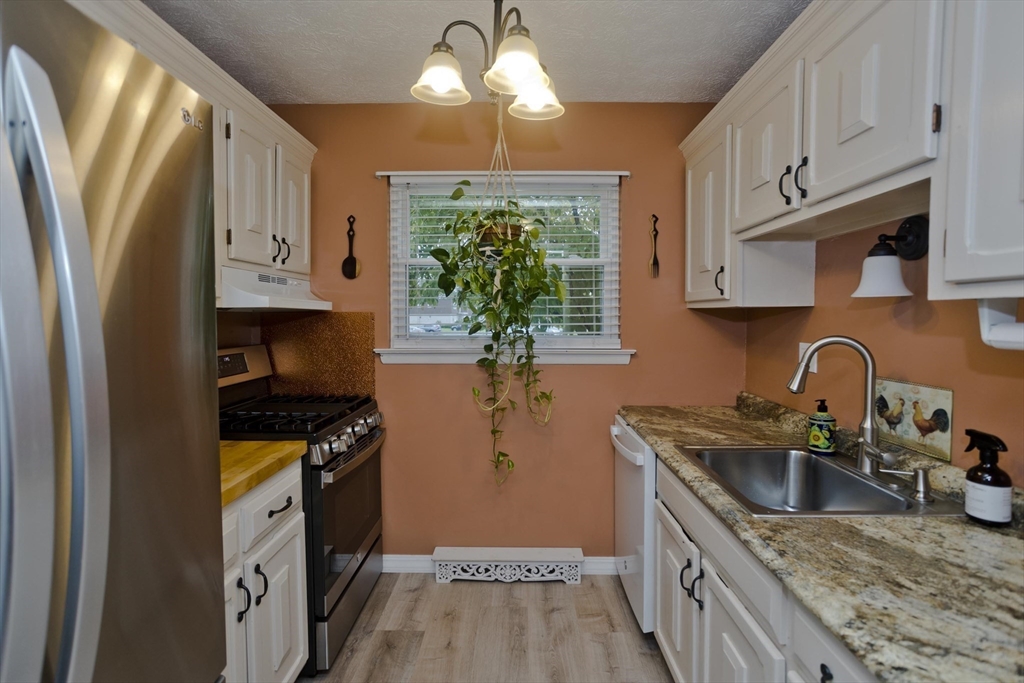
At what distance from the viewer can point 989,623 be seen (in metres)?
0.74

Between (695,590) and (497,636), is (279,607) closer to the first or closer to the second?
(497,636)

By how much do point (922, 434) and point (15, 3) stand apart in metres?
2.14

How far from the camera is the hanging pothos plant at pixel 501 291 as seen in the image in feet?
6.54

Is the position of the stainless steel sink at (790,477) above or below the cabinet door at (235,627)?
above

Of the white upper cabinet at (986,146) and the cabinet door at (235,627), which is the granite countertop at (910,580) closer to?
the white upper cabinet at (986,146)

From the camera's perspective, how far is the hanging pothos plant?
1994 millimetres

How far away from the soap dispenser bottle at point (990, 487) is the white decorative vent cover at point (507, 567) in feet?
5.64

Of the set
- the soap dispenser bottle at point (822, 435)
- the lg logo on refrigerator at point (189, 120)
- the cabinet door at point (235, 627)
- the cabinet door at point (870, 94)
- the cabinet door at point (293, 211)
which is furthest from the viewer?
the cabinet door at point (293, 211)

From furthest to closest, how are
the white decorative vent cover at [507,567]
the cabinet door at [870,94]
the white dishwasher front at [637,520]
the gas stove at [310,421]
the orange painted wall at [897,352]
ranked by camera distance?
the white decorative vent cover at [507,567] < the white dishwasher front at [637,520] < the gas stove at [310,421] < the orange painted wall at [897,352] < the cabinet door at [870,94]

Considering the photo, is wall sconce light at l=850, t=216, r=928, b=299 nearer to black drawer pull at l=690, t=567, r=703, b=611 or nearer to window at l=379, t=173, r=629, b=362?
black drawer pull at l=690, t=567, r=703, b=611

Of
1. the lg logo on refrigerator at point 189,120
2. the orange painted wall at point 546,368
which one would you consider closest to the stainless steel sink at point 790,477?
the orange painted wall at point 546,368

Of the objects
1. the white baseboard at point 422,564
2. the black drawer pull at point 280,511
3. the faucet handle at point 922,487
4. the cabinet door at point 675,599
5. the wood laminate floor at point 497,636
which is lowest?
the wood laminate floor at point 497,636

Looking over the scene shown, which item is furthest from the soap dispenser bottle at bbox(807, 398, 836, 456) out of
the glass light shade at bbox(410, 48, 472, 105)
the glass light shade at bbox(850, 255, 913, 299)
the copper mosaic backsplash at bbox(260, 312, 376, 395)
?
the copper mosaic backsplash at bbox(260, 312, 376, 395)

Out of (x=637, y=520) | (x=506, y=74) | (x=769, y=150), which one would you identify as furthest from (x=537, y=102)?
(x=637, y=520)
